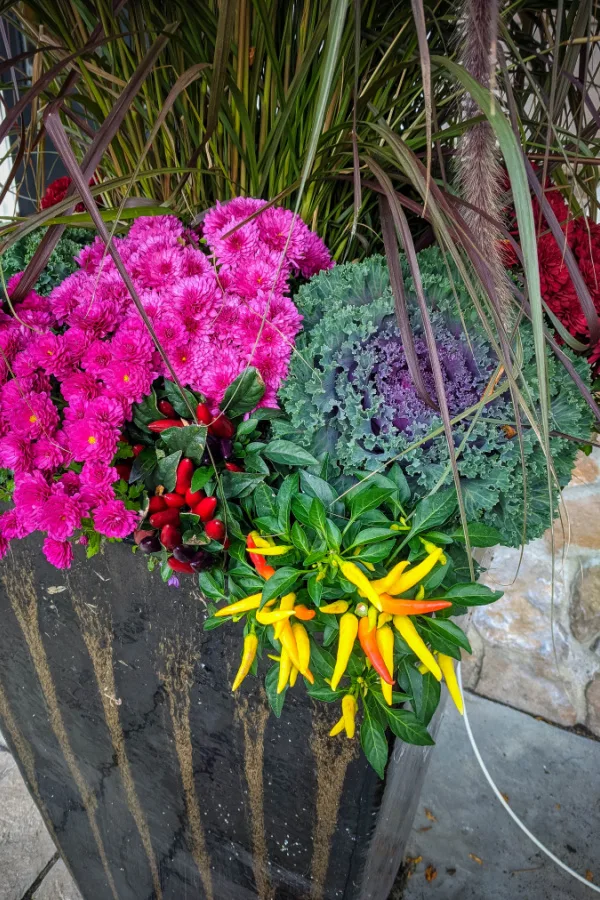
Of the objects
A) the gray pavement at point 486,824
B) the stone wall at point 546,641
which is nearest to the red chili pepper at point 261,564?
the gray pavement at point 486,824

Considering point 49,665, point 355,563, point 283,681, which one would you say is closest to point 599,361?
Answer: point 355,563

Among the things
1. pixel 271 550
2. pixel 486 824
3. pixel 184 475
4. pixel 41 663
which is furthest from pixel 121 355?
pixel 486 824

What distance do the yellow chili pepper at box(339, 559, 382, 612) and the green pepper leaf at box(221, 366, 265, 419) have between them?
7.3 inches

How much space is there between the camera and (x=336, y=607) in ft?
1.87

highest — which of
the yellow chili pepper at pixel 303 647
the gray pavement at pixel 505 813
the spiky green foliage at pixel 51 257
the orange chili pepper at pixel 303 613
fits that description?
the spiky green foliage at pixel 51 257

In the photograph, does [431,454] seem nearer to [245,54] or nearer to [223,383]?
[223,383]

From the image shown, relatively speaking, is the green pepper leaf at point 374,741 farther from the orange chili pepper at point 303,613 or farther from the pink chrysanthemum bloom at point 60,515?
the pink chrysanthemum bloom at point 60,515

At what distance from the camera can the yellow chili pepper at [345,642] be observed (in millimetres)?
550

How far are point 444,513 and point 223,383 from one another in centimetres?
24

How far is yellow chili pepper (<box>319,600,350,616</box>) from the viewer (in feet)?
1.86

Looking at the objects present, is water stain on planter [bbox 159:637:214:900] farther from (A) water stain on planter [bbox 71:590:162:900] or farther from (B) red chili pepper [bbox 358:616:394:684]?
(B) red chili pepper [bbox 358:616:394:684]

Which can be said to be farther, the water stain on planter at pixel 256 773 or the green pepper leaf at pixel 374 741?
the water stain on planter at pixel 256 773

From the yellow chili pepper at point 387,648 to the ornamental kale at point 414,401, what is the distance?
13 centimetres

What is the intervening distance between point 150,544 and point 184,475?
0.23 ft
